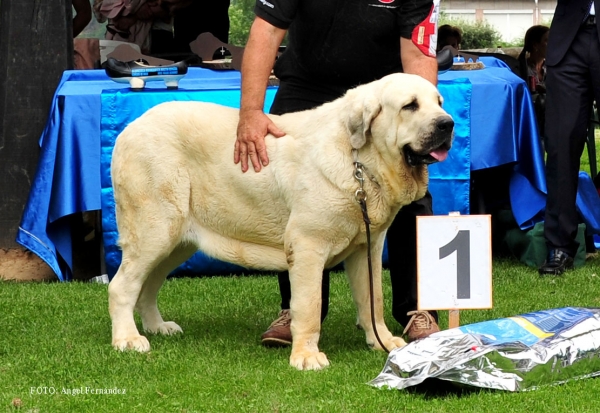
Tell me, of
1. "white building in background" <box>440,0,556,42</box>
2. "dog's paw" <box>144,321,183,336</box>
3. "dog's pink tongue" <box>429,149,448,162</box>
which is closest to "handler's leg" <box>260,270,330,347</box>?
"dog's paw" <box>144,321,183,336</box>

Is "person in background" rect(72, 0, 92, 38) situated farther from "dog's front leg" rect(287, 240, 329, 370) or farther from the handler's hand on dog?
"dog's front leg" rect(287, 240, 329, 370)

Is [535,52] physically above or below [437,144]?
below

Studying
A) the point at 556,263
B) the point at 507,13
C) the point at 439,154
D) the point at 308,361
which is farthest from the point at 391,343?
the point at 507,13

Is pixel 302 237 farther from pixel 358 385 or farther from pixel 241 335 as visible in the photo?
pixel 241 335

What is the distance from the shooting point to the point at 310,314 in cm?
394

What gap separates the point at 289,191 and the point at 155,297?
41.5 inches

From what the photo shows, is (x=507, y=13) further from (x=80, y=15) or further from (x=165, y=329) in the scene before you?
(x=165, y=329)

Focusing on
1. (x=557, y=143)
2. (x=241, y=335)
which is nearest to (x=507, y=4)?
(x=557, y=143)

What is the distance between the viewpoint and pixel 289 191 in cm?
397

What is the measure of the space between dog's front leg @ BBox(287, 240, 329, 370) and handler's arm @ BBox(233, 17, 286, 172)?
44 centimetres

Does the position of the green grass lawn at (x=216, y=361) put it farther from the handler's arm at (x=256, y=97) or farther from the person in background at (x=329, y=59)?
the handler's arm at (x=256, y=97)

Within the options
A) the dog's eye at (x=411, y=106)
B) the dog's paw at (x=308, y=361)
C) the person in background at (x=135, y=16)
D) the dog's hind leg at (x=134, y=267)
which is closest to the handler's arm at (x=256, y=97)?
the dog's hind leg at (x=134, y=267)

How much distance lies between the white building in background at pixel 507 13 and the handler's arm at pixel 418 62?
2003 centimetres

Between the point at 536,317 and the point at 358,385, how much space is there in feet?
2.65
